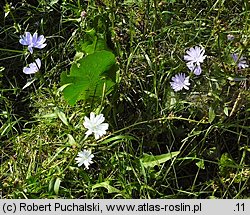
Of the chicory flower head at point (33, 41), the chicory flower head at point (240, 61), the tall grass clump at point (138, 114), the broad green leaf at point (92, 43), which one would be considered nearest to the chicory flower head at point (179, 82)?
the tall grass clump at point (138, 114)

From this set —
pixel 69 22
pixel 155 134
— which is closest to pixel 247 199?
pixel 155 134

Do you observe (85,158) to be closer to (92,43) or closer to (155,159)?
(155,159)

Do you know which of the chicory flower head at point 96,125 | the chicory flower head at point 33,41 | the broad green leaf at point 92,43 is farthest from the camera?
the broad green leaf at point 92,43

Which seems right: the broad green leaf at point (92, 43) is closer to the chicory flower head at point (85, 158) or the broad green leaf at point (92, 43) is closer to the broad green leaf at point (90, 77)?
the broad green leaf at point (90, 77)

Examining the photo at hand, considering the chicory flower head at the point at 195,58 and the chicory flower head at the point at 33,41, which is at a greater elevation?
the chicory flower head at the point at 33,41

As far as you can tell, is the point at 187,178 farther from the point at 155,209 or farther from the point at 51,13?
the point at 51,13

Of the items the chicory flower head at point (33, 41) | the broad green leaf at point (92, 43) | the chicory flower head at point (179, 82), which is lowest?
the chicory flower head at point (179, 82)

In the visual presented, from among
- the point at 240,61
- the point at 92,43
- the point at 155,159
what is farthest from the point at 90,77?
the point at 240,61

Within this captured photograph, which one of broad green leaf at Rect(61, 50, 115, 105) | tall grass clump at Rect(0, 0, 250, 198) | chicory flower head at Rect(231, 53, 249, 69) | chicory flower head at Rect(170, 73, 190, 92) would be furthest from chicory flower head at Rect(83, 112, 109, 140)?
chicory flower head at Rect(231, 53, 249, 69)
